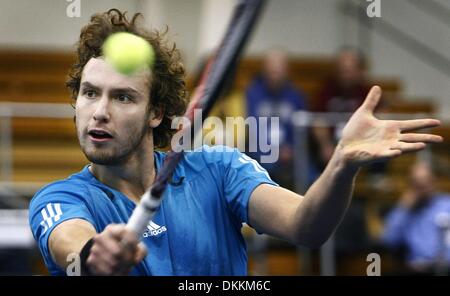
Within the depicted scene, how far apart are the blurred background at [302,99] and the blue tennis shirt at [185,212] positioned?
274 centimetres

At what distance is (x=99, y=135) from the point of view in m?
4.59

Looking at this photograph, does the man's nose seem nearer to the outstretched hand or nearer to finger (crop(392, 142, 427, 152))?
the outstretched hand

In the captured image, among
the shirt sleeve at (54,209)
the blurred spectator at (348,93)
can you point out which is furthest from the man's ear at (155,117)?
the blurred spectator at (348,93)

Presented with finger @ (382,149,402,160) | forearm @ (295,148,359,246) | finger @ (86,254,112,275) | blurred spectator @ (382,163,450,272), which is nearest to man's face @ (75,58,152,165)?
finger @ (86,254,112,275)

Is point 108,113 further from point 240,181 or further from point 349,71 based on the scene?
point 349,71

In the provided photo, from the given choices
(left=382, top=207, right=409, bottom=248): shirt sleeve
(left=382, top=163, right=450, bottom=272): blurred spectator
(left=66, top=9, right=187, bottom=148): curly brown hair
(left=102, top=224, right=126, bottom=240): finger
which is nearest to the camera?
(left=102, top=224, right=126, bottom=240): finger

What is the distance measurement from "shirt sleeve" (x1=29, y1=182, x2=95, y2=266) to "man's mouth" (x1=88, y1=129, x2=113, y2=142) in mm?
251

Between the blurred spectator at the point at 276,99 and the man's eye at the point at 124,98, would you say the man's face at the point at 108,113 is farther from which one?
the blurred spectator at the point at 276,99

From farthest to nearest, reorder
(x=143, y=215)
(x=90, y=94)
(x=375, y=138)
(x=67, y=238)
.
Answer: (x=90, y=94)
(x=67, y=238)
(x=375, y=138)
(x=143, y=215)

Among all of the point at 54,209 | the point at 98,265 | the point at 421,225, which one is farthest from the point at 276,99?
the point at 98,265

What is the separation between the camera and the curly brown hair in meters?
4.89

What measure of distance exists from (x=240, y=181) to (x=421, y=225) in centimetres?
607
